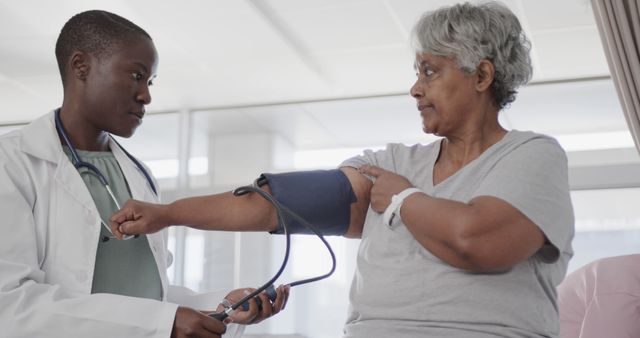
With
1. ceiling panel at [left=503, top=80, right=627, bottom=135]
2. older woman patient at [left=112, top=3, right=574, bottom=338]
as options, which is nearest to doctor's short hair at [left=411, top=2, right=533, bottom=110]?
older woman patient at [left=112, top=3, right=574, bottom=338]

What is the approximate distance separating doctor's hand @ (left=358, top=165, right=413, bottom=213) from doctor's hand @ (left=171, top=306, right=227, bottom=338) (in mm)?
355

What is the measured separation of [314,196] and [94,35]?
74 centimetres

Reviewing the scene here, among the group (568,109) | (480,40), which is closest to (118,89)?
(480,40)

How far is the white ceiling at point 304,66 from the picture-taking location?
3736mm

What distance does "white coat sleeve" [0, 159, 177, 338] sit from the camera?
1.37m

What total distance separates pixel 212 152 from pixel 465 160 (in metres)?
4.10

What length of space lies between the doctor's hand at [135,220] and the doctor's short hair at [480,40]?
1.94 ft

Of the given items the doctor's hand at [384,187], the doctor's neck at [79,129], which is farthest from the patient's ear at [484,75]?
the doctor's neck at [79,129]

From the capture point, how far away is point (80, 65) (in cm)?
175

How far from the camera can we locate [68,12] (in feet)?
12.3

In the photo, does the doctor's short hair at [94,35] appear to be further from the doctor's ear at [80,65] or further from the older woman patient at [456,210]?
the older woman patient at [456,210]

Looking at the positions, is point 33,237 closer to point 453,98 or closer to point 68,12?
point 453,98

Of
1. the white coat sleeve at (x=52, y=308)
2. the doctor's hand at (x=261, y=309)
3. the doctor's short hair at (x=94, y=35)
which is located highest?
the doctor's short hair at (x=94, y=35)

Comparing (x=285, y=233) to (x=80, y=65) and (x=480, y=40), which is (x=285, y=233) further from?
Answer: (x=80, y=65)
